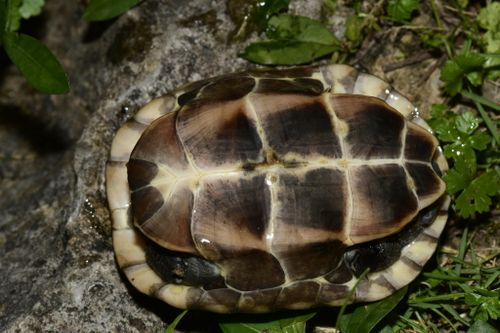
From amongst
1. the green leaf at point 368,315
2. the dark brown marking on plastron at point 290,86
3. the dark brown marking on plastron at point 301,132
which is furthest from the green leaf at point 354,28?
the green leaf at point 368,315

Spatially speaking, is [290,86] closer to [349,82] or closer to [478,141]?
[349,82]

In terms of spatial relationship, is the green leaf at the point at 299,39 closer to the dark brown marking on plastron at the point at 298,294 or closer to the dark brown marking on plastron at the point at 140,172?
the dark brown marking on plastron at the point at 140,172

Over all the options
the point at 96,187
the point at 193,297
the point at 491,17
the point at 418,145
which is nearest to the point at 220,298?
the point at 193,297

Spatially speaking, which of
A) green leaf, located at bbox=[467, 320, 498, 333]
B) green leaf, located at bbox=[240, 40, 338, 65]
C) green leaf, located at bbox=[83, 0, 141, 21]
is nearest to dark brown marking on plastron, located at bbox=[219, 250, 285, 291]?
green leaf, located at bbox=[467, 320, 498, 333]

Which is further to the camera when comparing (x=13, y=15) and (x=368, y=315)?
(x=13, y=15)

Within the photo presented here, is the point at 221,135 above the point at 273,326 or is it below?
above

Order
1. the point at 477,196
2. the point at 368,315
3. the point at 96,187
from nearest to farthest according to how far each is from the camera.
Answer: the point at 368,315, the point at 477,196, the point at 96,187
